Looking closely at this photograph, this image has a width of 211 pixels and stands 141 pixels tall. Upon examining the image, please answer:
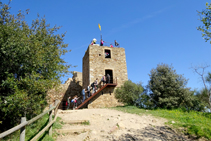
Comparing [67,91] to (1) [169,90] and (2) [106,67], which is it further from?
(1) [169,90]

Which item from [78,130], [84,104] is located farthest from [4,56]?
[84,104]

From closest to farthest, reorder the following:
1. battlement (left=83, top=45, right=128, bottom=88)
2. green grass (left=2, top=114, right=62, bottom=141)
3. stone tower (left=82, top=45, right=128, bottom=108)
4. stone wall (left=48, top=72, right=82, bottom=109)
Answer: green grass (left=2, top=114, right=62, bottom=141)
stone tower (left=82, top=45, right=128, bottom=108)
battlement (left=83, top=45, right=128, bottom=88)
stone wall (left=48, top=72, right=82, bottom=109)

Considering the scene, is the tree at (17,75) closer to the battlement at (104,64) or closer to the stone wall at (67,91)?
the battlement at (104,64)

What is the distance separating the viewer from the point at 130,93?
13719 millimetres

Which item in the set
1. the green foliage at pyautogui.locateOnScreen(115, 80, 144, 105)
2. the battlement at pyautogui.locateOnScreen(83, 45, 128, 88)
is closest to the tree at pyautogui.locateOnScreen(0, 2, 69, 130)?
the green foliage at pyautogui.locateOnScreen(115, 80, 144, 105)

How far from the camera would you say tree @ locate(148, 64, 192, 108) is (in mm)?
13102

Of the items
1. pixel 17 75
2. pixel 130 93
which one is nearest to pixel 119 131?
pixel 17 75

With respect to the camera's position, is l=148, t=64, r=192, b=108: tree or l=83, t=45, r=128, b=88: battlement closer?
l=148, t=64, r=192, b=108: tree

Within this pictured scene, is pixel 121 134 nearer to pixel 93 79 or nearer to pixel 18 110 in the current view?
pixel 18 110

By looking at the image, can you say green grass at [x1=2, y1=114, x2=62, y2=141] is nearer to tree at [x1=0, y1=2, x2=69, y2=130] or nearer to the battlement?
tree at [x1=0, y1=2, x2=69, y2=130]

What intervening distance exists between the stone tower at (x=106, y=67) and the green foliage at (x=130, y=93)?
1.82 metres

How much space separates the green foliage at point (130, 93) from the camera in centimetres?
1364

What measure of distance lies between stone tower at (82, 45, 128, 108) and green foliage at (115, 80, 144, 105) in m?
1.82

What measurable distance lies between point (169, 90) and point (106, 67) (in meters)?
6.77
